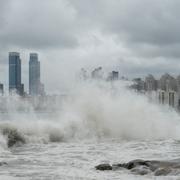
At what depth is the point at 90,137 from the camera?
42.6m

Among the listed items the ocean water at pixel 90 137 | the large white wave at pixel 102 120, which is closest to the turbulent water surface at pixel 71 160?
the ocean water at pixel 90 137

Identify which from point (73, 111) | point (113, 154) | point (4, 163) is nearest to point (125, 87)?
point (73, 111)

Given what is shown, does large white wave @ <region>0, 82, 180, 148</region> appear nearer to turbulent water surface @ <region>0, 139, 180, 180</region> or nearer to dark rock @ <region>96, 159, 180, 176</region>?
turbulent water surface @ <region>0, 139, 180, 180</region>

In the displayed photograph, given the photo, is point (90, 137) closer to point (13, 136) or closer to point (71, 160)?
point (13, 136)

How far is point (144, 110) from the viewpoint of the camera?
161 feet

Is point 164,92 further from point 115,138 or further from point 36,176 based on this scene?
point 36,176

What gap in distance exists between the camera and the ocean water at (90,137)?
21613 millimetres

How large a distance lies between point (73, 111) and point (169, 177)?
28.7 meters

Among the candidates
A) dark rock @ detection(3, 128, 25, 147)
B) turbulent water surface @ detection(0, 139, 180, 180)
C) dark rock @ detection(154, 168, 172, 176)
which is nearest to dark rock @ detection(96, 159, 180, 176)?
dark rock @ detection(154, 168, 172, 176)

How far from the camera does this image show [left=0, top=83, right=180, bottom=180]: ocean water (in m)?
21.6

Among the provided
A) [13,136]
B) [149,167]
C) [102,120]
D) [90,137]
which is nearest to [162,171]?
[149,167]

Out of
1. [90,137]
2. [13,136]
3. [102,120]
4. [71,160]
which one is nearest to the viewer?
[71,160]

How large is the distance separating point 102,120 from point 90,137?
3991mm

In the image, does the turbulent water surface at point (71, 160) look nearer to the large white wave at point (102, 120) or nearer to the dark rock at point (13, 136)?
the dark rock at point (13, 136)
